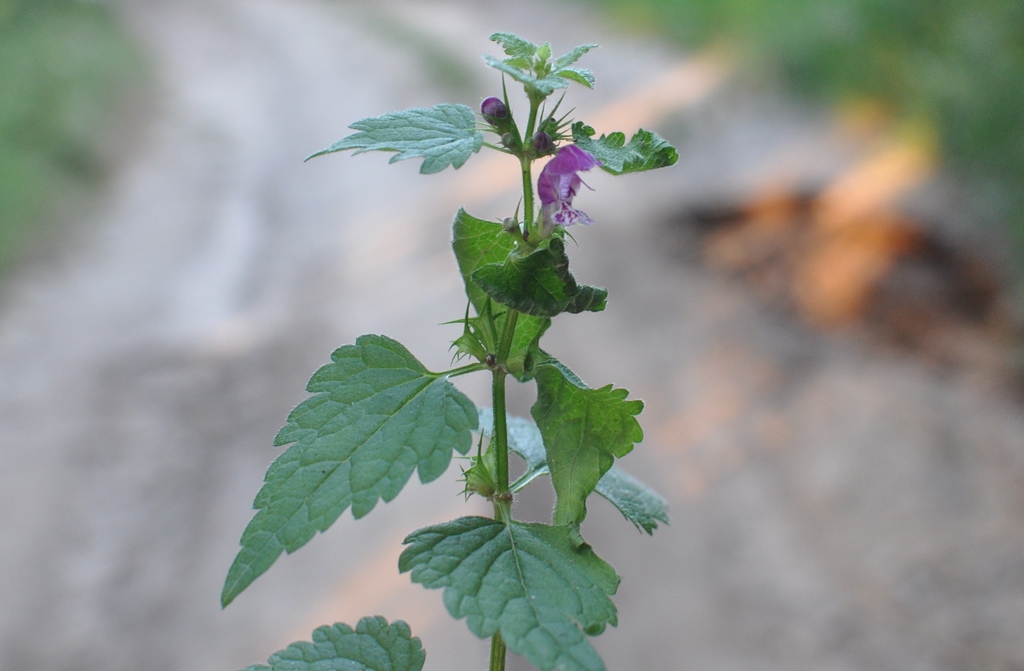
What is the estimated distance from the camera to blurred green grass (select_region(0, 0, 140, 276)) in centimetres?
462

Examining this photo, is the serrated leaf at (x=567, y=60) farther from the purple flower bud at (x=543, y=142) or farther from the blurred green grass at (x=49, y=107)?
the blurred green grass at (x=49, y=107)

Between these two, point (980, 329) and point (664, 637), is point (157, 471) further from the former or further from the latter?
point (980, 329)

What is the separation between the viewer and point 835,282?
4.38 metres

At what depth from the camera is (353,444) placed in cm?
60

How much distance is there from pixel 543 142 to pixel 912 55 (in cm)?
471

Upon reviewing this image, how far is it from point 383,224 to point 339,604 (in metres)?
2.80

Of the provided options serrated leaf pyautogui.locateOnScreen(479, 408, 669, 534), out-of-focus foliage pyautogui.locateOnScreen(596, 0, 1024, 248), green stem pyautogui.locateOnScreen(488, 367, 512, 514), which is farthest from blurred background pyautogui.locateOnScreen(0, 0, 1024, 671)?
green stem pyautogui.locateOnScreen(488, 367, 512, 514)

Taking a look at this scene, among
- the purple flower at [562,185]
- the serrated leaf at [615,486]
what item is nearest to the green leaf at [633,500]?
the serrated leaf at [615,486]

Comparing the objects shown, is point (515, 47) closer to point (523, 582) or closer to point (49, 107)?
point (523, 582)

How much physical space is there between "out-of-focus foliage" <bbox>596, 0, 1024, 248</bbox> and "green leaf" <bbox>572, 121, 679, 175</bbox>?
3.62m

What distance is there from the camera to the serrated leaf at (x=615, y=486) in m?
0.77

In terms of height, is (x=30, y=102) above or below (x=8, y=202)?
above

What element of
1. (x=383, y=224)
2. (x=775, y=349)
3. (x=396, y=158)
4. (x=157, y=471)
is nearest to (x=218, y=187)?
(x=383, y=224)

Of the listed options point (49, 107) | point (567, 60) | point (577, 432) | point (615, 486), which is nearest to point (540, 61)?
point (567, 60)
